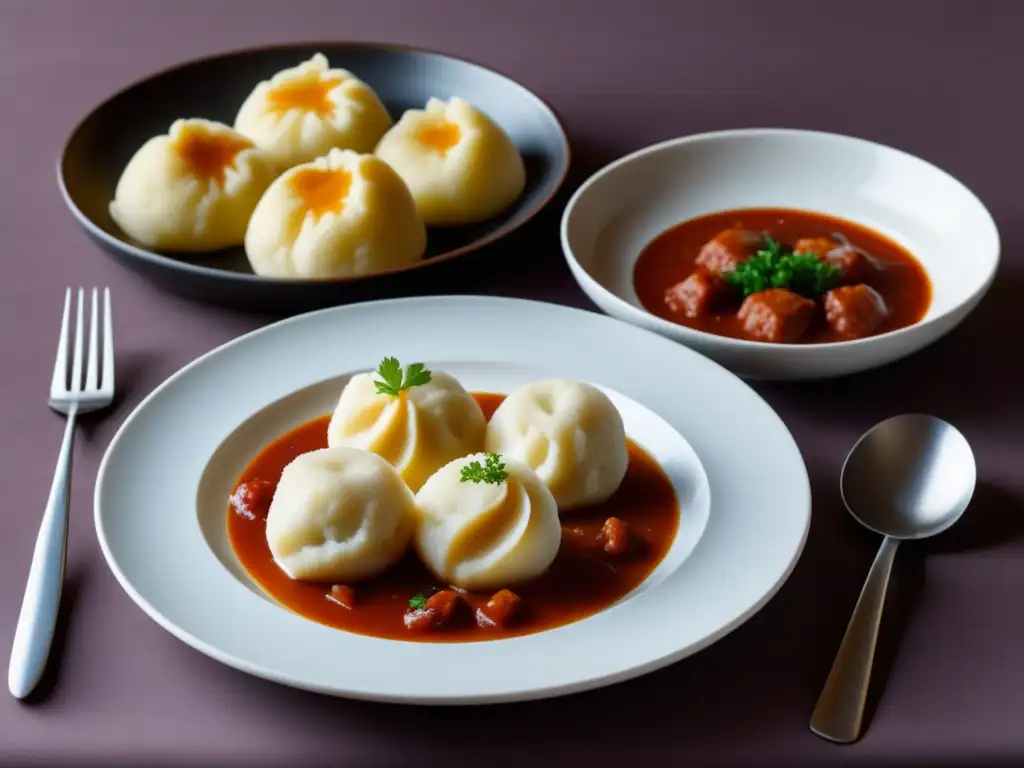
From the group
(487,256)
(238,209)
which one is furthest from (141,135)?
(487,256)

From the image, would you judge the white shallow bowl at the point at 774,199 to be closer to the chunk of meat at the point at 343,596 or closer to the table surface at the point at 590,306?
the table surface at the point at 590,306

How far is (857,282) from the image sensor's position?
7.55ft

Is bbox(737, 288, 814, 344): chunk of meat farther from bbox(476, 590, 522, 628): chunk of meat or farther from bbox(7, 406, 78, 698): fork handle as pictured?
bbox(7, 406, 78, 698): fork handle

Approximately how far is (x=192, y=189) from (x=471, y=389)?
2.35 ft

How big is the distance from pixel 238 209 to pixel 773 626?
1300 mm

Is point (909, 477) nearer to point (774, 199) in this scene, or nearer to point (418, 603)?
point (418, 603)

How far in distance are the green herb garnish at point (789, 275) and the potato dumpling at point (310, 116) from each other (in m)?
0.85

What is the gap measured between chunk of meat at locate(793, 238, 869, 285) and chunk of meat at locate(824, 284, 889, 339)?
0.09 metres

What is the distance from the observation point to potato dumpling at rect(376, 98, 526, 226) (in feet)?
8.13

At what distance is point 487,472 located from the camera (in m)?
1.67

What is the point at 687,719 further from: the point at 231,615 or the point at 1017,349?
the point at 1017,349

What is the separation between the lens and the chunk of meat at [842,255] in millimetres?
2289

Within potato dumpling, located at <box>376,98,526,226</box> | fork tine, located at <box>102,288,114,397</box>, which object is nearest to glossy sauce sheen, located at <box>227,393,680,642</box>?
fork tine, located at <box>102,288,114,397</box>

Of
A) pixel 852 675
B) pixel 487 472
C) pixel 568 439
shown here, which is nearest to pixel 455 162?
pixel 568 439
